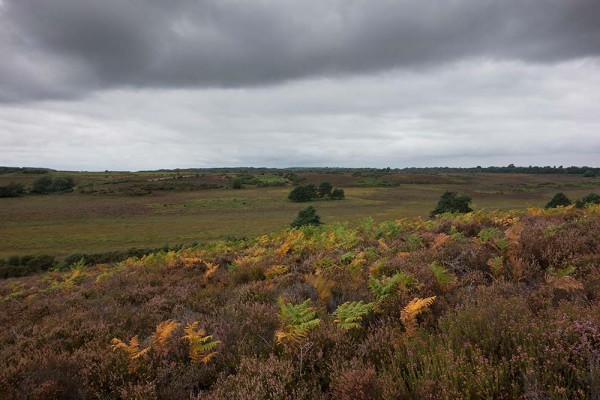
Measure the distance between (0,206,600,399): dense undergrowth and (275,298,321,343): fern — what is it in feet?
0.07

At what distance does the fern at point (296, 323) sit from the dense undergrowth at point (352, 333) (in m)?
0.02

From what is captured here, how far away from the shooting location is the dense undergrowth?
9.31ft

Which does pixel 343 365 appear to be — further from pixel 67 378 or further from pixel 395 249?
pixel 395 249

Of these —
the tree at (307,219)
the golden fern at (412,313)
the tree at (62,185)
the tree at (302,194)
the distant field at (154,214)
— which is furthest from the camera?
the tree at (62,185)

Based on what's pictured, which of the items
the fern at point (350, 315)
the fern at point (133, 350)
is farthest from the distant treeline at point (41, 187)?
the fern at point (350, 315)

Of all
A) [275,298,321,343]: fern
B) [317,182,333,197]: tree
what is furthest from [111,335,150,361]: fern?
[317,182,333,197]: tree

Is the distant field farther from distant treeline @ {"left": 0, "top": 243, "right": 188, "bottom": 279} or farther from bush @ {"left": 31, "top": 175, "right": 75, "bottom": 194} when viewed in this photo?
distant treeline @ {"left": 0, "top": 243, "right": 188, "bottom": 279}

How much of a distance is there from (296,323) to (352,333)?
2.60 feet

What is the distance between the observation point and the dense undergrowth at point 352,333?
2838mm

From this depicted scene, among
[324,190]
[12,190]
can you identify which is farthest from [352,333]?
[12,190]

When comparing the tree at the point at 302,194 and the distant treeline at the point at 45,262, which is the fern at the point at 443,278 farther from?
the tree at the point at 302,194

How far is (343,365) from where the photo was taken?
3334 mm

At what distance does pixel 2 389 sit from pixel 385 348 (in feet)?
13.4

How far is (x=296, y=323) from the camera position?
451 cm
